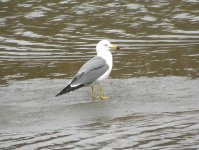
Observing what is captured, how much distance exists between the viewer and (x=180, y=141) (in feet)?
27.3

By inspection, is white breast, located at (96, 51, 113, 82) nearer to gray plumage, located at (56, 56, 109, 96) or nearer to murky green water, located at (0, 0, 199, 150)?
gray plumage, located at (56, 56, 109, 96)

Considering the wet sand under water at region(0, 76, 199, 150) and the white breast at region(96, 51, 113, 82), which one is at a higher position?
the white breast at region(96, 51, 113, 82)

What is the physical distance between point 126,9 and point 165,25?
93.8 inches

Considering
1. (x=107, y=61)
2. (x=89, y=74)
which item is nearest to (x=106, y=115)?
(x=89, y=74)

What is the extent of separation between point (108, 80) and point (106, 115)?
2707 mm

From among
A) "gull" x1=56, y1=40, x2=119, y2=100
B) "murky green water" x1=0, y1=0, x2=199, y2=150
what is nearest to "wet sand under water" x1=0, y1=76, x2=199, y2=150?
"murky green water" x1=0, y1=0, x2=199, y2=150

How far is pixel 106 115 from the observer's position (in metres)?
10.1

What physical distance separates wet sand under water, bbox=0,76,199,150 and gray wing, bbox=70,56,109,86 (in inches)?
14.3

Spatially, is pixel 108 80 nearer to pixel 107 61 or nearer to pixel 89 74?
pixel 107 61

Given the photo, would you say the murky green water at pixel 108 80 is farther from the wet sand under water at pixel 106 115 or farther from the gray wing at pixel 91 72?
the gray wing at pixel 91 72

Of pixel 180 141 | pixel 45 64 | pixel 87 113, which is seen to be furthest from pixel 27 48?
pixel 180 141

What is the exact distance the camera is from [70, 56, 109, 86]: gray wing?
1118cm

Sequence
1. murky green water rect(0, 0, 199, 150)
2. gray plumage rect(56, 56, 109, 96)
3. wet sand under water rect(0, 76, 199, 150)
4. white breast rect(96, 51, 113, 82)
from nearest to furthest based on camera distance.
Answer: wet sand under water rect(0, 76, 199, 150) < murky green water rect(0, 0, 199, 150) < gray plumage rect(56, 56, 109, 96) < white breast rect(96, 51, 113, 82)

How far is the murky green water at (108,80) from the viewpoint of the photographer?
29.2ft
